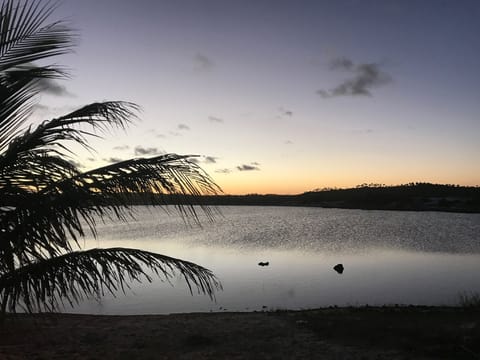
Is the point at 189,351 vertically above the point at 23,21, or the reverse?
the point at 23,21

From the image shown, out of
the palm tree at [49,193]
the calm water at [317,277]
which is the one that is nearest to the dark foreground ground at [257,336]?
the calm water at [317,277]

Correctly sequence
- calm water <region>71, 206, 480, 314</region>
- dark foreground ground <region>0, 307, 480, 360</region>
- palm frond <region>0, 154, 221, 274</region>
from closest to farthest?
palm frond <region>0, 154, 221, 274</region>, dark foreground ground <region>0, 307, 480, 360</region>, calm water <region>71, 206, 480, 314</region>

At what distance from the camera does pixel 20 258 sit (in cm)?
411

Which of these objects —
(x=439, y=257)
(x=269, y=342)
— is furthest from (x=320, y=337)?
(x=439, y=257)

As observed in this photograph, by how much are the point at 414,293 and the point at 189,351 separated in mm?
16173

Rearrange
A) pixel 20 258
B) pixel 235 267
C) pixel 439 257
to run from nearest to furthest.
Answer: pixel 20 258
pixel 235 267
pixel 439 257

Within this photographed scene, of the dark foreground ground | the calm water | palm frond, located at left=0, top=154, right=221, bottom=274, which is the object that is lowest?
the calm water

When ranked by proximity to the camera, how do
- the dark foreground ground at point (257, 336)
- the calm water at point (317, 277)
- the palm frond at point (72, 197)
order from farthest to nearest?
1. the calm water at point (317, 277)
2. the dark foreground ground at point (257, 336)
3. the palm frond at point (72, 197)

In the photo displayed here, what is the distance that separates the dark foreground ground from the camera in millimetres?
10602

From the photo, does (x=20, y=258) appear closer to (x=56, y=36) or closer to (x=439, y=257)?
(x=56, y=36)

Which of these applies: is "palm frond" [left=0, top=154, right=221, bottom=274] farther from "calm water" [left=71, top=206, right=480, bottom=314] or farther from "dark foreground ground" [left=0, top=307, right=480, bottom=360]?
"calm water" [left=71, top=206, right=480, bottom=314]

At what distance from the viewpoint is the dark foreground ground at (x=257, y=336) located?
34.8 feet

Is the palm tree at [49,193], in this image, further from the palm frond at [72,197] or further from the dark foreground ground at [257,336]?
the dark foreground ground at [257,336]

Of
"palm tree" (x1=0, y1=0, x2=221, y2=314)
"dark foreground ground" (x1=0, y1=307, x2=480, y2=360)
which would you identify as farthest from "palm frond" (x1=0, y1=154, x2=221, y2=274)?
"dark foreground ground" (x1=0, y1=307, x2=480, y2=360)
